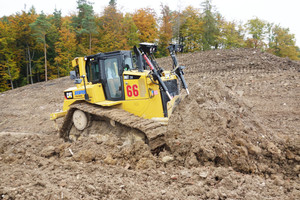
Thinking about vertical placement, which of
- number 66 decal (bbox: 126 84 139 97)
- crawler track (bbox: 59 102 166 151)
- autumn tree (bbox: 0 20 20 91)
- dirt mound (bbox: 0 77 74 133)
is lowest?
dirt mound (bbox: 0 77 74 133)

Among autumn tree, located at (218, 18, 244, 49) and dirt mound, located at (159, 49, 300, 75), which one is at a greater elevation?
autumn tree, located at (218, 18, 244, 49)

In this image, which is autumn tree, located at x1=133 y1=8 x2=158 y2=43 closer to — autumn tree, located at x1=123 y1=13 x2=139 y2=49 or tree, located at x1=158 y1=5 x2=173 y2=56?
tree, located at x1=158 y1=5 x2=173 y2=56

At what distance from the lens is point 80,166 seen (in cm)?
507

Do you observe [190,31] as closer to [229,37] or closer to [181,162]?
[229,37]

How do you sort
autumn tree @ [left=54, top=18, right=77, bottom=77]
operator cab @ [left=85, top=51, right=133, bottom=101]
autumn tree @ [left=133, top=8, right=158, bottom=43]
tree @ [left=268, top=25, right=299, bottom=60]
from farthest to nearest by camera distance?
tree @ [left=268, top=25, right=299, bottom=60]
autumn tree @ [left=133, top=8, right=158, bottom=43]
autumn tree @ [left=54, top=18, right=77, bottom=77]
operator cab @ [left=85, top=51, right=133, bottom=101]

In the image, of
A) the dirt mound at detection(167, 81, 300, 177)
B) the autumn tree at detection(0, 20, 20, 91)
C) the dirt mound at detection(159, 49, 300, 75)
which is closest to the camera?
the dirt mound at detection(167, 81, 300, 177)

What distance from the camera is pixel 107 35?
29641 mm

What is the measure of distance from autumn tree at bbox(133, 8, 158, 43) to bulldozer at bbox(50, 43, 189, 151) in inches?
1031

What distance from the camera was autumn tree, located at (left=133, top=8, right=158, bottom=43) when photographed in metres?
32.8

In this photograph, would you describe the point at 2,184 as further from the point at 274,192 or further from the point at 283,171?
the point at 283,171

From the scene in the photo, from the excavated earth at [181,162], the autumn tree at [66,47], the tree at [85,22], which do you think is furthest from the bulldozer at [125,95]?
the autumn tree at [66,47]

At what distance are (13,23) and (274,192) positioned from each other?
36382 millimetres

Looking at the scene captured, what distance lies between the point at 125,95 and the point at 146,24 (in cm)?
2917

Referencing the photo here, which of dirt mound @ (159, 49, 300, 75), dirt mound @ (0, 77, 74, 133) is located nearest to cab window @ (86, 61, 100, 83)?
dirt mound @ (0, 77, 74, 133)
